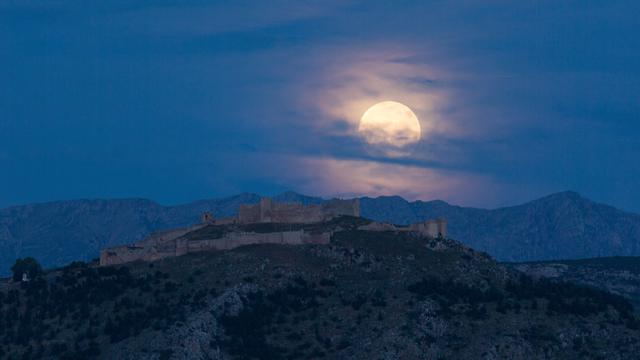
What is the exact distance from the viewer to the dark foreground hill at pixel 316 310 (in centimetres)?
17100

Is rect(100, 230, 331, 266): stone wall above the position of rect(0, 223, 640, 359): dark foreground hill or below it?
above

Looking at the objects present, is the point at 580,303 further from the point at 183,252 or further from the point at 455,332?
the point at 183,252

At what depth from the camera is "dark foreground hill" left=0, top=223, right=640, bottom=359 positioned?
561 feet

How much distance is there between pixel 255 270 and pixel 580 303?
42.7m

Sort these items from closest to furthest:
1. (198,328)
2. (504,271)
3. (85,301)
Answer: (198,328) → (85,301) → (504,271)

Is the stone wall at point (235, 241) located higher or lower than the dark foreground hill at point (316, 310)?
higher

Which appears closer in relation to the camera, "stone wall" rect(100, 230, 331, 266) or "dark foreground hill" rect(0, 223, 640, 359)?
"dark foreground hill" rect(0, 223, 640, 359)

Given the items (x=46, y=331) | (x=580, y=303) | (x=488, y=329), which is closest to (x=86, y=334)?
(x=46, y=331)

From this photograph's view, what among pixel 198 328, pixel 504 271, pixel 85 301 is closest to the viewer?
pixel 198 328

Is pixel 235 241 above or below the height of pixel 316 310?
above

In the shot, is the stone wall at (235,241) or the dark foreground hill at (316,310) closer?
the dark foreground hill at (316,310)

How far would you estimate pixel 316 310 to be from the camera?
178750 millimetres

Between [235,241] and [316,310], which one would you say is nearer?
[316,310]

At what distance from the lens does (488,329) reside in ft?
573
